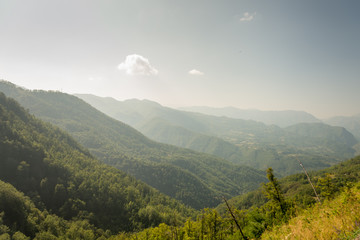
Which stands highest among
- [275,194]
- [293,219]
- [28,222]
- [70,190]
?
[293,219]

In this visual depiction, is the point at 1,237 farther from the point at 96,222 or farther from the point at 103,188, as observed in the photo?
the point at 103,188

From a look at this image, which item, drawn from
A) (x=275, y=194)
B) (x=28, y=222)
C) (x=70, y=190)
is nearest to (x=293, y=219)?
(x=275, y=194)

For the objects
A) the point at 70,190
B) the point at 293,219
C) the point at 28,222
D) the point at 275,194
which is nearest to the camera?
the point at 293,219

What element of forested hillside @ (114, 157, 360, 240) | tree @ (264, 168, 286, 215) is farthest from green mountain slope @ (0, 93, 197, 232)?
tree @ (264, 168, 286, 215)

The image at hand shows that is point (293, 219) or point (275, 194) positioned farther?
point (275, 194)

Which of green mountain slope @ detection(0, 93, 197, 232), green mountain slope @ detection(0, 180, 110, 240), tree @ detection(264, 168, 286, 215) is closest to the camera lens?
tree @ detection(264, 168, 286, 215)

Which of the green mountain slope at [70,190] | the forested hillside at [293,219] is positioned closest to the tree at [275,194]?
the forested hillside at [293,219]

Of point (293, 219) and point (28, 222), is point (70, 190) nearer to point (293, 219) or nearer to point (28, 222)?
point (28, 222)

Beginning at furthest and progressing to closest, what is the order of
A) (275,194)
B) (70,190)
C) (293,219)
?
(70,190) < (275,194) < (293,219)

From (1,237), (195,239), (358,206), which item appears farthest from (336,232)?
(1,237)

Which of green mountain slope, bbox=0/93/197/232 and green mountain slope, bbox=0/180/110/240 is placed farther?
green mountain slope, bbox=0/93/197/232

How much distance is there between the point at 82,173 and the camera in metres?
180

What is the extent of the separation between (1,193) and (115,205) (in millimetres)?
82786

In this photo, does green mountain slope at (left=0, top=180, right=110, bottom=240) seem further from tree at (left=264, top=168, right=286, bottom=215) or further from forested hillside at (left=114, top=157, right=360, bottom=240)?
tree at (left=264, top=168, right=286, bottom=215)
